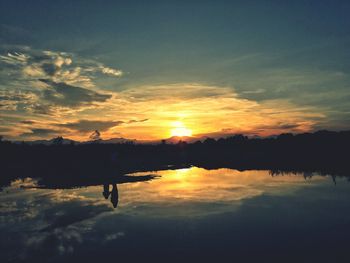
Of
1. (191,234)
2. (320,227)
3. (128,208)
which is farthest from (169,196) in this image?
(320,227)

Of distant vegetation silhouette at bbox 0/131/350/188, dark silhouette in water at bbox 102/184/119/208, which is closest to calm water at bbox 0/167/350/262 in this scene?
dark silhouette in water at bbox 102/184/119/208

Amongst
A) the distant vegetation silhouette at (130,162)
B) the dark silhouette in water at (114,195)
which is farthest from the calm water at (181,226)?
the distant vegetation silhouette at (130,162)

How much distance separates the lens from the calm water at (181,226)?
1231 cm

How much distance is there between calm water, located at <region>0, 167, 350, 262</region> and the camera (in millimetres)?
12312

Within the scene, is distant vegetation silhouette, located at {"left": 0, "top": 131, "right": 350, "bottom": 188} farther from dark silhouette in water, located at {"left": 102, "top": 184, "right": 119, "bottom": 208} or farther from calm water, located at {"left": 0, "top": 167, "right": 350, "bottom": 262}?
calm water, located at {"left": 0, "top": 167, "right": 350, "bottom": 262}

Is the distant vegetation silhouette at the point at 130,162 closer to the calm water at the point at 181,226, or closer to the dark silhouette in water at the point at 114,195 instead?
the dark silhouette in water at the point at 114,195

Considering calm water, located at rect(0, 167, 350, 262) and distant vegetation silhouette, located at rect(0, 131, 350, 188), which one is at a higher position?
distant vegetation silhouette, located at rect(0, 131, 350, 188)

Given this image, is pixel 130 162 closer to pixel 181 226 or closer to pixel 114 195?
pixel 114 195

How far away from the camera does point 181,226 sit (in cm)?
1623

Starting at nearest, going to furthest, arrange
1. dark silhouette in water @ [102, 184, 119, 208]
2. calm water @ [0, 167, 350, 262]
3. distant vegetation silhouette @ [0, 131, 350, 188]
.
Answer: calm water @ [0, 167, 350, 262]
dark silhouette in water @ [102, 184, 119, 208]
distant vegetation silhouette @ [0, 131, 350, 188]

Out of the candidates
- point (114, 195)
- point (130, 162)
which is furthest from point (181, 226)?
point (130, 162)

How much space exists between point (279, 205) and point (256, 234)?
7045mm

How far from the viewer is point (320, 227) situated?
15.6m

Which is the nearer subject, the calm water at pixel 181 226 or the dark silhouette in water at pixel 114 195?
the calm water at pixel 181 226
